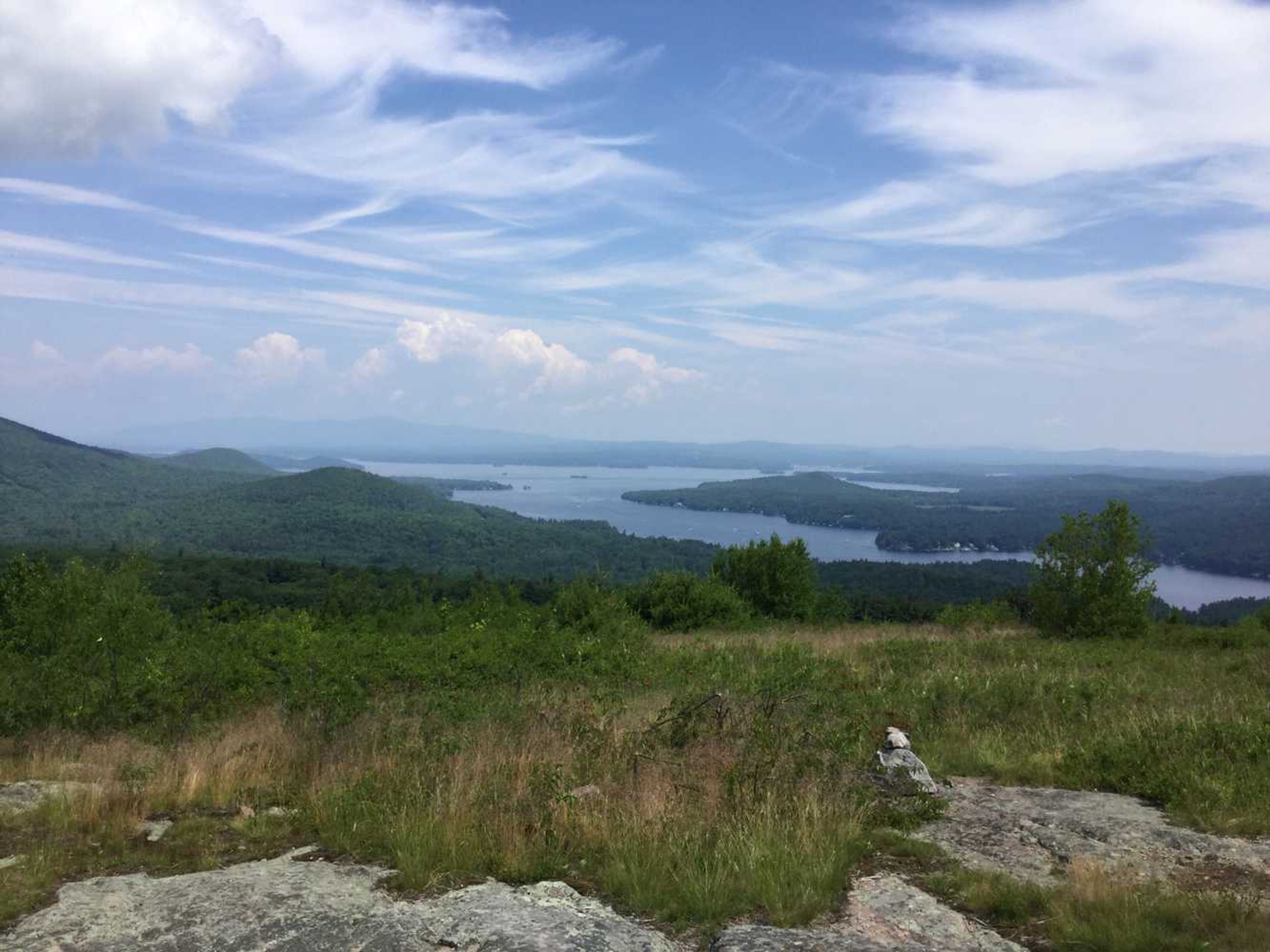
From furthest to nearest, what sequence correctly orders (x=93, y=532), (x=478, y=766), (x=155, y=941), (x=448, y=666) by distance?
1. (x=93, y=532)
2. (x=448, y=666)
3. (x=478, y=766)
4. (x=155, y=941)

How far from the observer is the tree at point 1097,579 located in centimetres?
2089

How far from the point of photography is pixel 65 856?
5742 mm

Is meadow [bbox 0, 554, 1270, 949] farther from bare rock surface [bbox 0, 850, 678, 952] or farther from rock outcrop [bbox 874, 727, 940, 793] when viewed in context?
bare rock surface [bbox 0, 850, 678, 952]

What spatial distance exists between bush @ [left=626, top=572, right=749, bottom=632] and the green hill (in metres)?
64.2

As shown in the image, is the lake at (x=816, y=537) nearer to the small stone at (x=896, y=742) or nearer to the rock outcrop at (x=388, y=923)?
the small stone at (x=896, y=742)

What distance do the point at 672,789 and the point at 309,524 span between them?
13074 cm

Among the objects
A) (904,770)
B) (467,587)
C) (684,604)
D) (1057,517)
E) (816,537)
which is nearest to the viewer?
(904,770)

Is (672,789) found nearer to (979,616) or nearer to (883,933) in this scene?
(883,933)

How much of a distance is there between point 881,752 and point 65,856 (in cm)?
693

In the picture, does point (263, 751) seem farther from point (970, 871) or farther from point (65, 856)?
point (970, 871)

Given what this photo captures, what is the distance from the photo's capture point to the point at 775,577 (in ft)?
96.1

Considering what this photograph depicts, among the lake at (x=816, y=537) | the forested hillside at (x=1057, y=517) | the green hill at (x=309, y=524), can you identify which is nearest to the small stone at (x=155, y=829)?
the lake at (x=816, y=537)

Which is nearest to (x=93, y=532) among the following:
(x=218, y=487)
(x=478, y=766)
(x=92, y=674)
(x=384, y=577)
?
(x=218, y=487)

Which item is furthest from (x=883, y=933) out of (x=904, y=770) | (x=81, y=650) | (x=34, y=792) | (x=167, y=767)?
(x=81, y=650)
